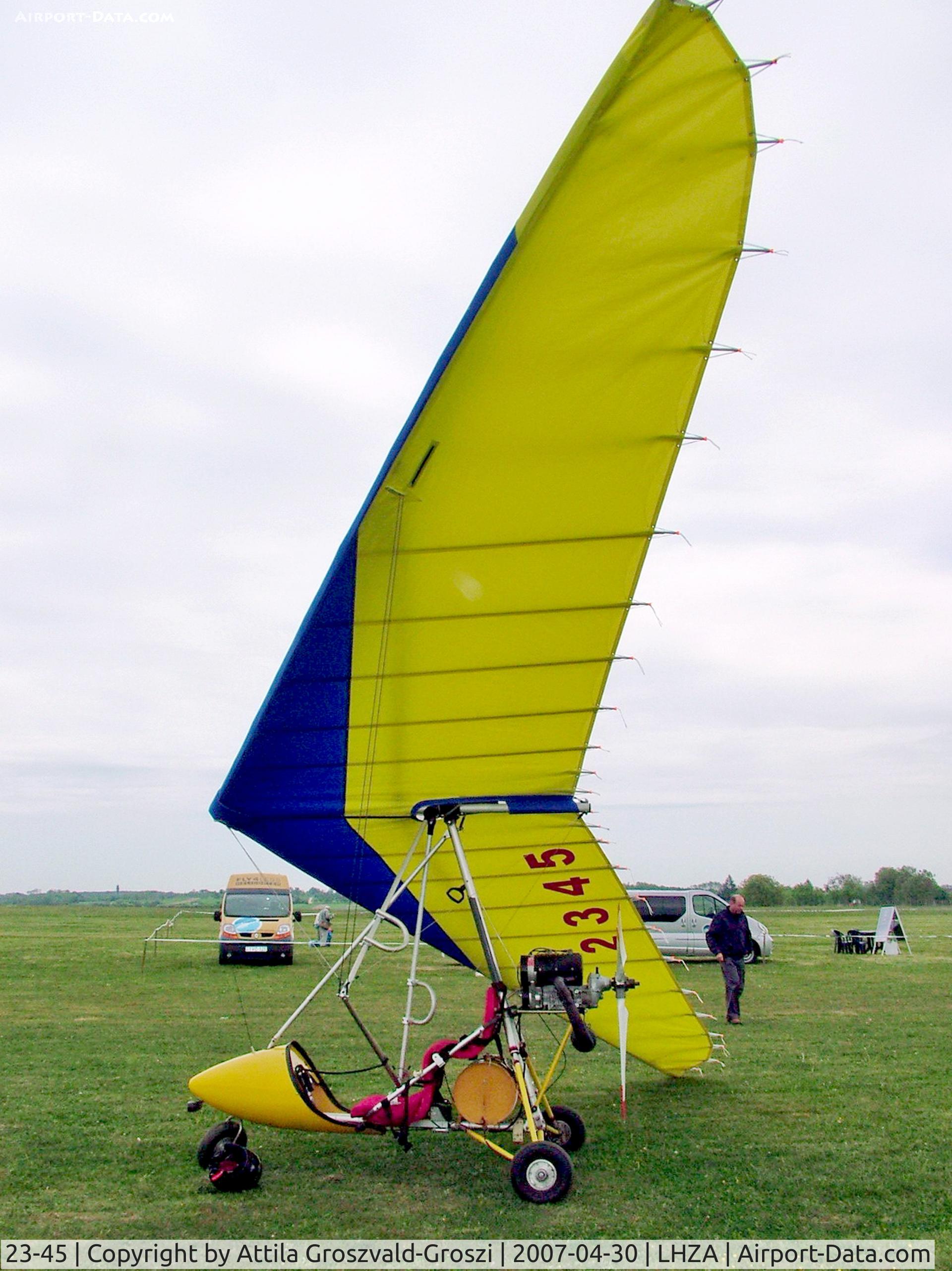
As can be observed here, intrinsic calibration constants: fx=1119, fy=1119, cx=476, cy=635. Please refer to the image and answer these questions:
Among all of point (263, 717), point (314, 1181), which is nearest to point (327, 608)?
point (263, 717)

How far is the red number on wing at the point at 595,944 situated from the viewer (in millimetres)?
7090

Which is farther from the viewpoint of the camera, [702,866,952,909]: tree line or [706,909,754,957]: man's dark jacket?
[702,866,952,909]: tree line

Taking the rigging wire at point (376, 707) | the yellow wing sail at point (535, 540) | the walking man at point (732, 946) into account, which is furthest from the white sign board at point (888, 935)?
the rigging wire at point (376, 707)

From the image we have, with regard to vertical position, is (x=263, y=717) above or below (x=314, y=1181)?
above

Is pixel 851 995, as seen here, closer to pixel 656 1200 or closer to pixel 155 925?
pixel 656 1200

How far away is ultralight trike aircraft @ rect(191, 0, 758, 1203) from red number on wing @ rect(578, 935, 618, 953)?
0.8 inches

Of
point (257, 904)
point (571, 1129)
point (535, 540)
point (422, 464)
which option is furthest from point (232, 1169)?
point (257, 904)

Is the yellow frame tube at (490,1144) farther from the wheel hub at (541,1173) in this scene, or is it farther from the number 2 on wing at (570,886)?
the number 2 on wing at (570,886)

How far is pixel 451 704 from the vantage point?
19.1ft

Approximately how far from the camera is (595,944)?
7141mm

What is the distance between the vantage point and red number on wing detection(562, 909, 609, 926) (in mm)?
6930

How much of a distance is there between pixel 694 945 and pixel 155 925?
23357 mm

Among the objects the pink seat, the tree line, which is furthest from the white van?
the tree line

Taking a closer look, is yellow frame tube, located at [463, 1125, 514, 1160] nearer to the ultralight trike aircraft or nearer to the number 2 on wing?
the ultralight trike aircraft
